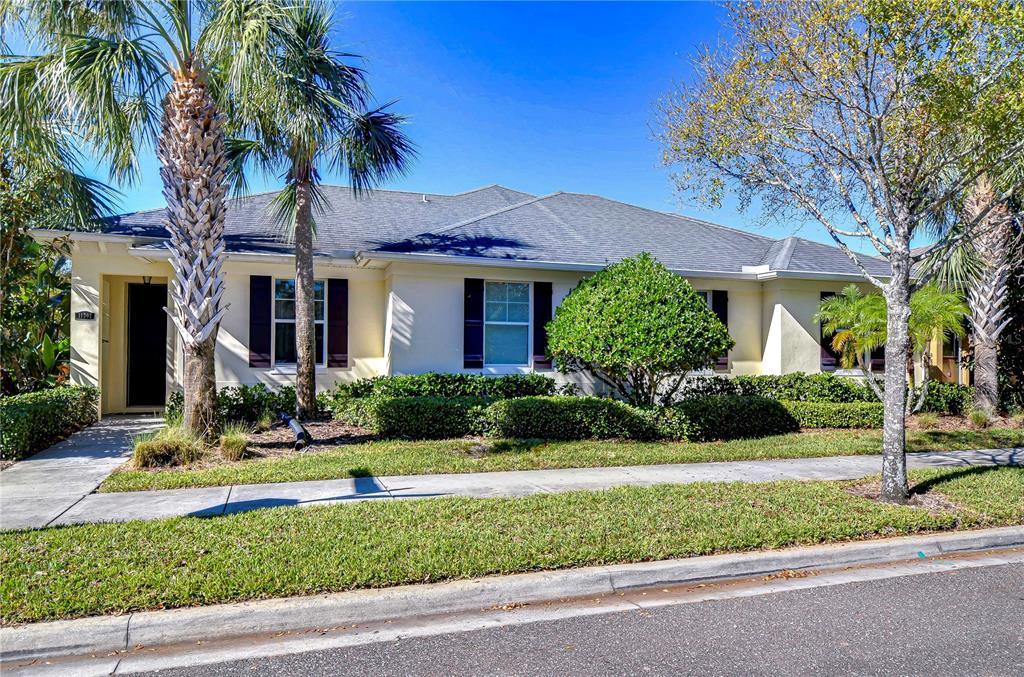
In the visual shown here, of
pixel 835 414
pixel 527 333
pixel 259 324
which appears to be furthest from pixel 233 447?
pixel 835 414

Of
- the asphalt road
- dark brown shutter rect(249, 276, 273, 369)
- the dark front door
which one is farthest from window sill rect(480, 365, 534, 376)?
the asphalt road

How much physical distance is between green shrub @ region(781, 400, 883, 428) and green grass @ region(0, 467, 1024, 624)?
17.0 ft

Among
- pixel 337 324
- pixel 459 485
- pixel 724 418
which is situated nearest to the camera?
pixel 459 485

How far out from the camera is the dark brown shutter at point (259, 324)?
45.6ft

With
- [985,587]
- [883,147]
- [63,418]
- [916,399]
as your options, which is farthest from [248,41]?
[916,399]

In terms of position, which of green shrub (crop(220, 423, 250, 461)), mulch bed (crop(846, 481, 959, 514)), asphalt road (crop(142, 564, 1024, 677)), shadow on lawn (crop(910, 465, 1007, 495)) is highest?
green shrub (crop(220, 423, 250, 461))

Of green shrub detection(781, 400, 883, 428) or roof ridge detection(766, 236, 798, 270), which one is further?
roof ridge detection(766, 236, 798, 270)

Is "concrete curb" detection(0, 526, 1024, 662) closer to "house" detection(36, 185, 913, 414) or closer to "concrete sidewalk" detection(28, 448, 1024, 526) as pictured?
"concrete sidewalk" detection(28, 448, 1024, 526)

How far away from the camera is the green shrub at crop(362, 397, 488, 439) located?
11.3m

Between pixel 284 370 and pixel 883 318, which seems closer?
pixel 883 318

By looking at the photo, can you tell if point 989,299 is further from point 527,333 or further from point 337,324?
point 337,324

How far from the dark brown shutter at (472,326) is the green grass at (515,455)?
11.1ft

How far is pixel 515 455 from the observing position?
32.8ft

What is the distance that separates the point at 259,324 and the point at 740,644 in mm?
11760
